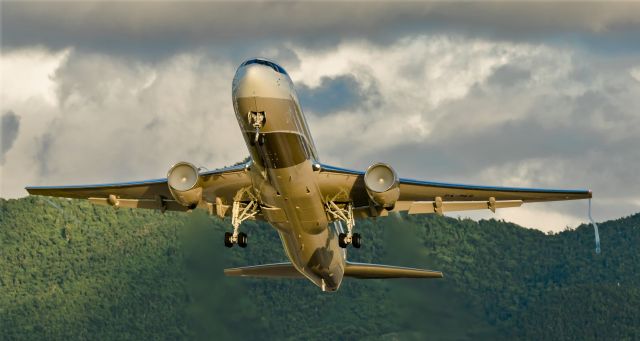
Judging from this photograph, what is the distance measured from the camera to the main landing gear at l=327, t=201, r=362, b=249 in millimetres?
53781

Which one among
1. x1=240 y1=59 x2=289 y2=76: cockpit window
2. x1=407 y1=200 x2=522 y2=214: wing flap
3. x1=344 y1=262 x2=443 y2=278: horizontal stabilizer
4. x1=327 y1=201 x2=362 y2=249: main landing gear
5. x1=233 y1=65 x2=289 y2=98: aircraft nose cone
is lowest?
x1=344 y1=262 x2=443 y2=278: horizontal stabilizer

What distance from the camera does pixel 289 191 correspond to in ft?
172

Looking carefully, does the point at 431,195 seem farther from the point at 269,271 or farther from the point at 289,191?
the point at 269,271

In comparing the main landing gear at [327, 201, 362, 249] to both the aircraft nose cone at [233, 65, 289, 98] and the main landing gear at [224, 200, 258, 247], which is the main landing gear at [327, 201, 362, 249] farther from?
the aircraft nose cone at [233, 65, 289, 98]

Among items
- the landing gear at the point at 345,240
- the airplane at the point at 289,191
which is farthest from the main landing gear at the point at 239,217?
the landing gear at the point at 345,240

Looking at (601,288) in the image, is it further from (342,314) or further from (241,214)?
(241,214)

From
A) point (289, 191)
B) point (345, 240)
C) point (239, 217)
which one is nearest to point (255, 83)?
point (289, 191)

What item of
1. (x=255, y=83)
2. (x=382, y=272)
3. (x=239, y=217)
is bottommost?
(x=382, y=272)

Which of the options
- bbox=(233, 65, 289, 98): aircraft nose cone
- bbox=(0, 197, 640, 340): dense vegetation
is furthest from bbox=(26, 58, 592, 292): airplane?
bbox=(0, 197, 640, 340): dense vegetation

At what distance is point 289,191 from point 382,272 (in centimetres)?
1243

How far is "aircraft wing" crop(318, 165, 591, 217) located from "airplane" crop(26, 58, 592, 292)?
0.04m

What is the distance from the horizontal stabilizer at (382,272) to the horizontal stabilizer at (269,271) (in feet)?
7.75

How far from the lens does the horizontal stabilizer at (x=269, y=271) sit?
64.7 metres

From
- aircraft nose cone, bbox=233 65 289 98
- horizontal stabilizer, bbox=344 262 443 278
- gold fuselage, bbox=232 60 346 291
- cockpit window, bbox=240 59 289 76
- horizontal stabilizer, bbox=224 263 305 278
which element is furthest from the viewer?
horizontal stabilizer, bbox=224 263 305 278
